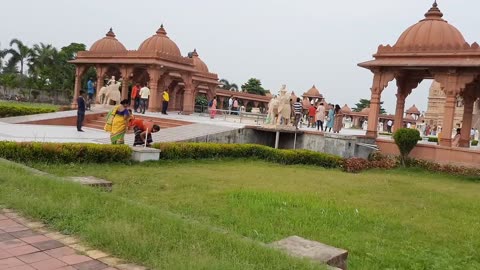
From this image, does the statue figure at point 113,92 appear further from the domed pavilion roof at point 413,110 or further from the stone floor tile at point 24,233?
the domed pavilion roof at point 413,110

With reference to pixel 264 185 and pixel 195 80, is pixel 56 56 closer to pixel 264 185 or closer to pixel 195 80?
pixel 195 80

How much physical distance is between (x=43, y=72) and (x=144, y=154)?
3658cm

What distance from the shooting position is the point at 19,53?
4453cm

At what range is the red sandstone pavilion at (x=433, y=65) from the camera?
46.6 feet

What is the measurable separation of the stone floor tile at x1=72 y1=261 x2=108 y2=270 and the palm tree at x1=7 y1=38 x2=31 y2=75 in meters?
45.4

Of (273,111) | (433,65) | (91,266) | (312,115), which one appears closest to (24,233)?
(91,266)

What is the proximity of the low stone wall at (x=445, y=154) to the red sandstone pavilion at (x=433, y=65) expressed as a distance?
1.64 ft

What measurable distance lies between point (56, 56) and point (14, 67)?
6.31m

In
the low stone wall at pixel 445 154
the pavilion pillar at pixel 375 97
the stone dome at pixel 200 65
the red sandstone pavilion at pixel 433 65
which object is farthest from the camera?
the stone dome at pixel 200 65

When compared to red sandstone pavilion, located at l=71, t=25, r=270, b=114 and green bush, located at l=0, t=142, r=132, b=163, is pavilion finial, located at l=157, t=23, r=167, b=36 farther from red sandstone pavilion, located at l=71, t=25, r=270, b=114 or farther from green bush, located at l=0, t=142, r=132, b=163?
green bush, located at l=0, t=142, r=132, b=163

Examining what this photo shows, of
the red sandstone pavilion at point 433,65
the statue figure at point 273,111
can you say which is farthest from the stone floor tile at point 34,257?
the red sandstone pavilion at point 433,65

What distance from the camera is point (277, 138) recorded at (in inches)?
614

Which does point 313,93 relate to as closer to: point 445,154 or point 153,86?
point 153,86

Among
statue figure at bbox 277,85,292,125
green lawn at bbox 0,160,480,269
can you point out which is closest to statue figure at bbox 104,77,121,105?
statue figure at bbox 277,85,292,125
